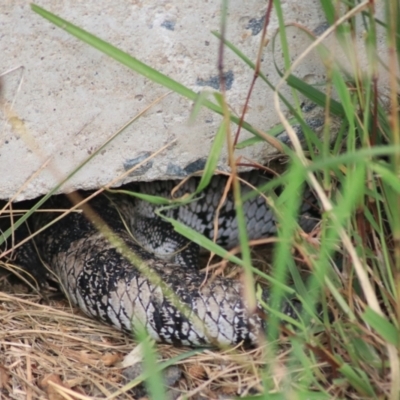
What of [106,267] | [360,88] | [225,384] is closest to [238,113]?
[360,88]

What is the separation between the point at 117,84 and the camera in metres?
1.96

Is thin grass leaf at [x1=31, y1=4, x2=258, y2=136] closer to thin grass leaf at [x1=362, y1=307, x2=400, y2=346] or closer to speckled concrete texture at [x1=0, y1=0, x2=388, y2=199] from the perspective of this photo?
speckled concrete texture at [x1=0, y1=0, x2=388, y2=199]

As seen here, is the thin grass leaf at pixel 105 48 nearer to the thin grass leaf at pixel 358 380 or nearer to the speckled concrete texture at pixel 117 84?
the speckled concrete texture at pixel 117 84

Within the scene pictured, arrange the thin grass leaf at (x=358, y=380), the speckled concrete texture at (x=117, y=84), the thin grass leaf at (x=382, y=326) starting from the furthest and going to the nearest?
the speckled concrete texture at (x=117, y=84), the thin grass leaf at (x=358, y=380), the thin grass leaf at (x=382, y=326)

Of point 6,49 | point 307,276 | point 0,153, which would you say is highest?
point 6,49

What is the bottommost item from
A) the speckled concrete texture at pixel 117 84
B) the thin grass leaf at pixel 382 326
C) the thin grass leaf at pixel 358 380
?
the thin grass leaf at pixel 358 380

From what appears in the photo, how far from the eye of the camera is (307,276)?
211 centimetres

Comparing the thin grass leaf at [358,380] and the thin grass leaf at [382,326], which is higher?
the thin grass leaf at [382,326]

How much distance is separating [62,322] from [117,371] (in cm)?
31

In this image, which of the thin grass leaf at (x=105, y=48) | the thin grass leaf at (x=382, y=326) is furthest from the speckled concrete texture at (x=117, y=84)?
the thin grass leaf at (x=382, y=326)

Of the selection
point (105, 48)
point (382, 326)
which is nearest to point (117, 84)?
point (105, 48)

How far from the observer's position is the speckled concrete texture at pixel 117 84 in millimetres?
1878

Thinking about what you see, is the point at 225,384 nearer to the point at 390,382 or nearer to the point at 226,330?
the point at 226,330

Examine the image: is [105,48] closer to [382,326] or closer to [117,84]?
[117,84]
